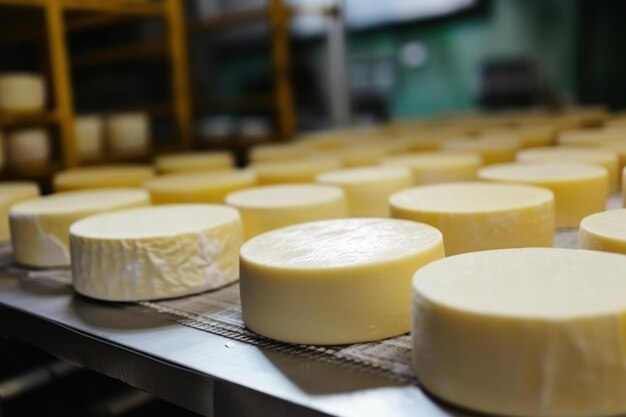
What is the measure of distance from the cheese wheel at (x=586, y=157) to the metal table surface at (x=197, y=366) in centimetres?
152

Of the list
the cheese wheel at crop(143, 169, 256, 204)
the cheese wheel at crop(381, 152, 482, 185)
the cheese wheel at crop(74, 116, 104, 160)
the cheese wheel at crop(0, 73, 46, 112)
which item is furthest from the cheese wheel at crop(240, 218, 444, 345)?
the cheese wheel at crop(74, 116, 104, 160)

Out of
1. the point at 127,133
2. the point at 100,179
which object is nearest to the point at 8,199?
the point at 100,179

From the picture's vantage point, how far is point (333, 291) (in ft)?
3.66

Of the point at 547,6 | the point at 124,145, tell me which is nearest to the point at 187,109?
the point at 124,145

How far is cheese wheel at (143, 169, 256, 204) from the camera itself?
214 centimetres

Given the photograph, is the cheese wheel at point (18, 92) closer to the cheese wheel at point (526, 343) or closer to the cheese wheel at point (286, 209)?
the cheese wheel at point (286, 209)

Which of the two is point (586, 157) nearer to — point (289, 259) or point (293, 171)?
point (293, 171)

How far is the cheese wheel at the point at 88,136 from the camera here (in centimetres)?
317

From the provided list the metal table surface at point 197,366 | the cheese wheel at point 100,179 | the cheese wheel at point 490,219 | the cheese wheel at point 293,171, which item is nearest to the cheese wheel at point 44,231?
the metal table surface at point 197,366

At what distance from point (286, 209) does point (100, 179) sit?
1.10 metres

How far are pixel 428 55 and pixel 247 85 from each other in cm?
185

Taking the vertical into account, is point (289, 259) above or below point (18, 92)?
below

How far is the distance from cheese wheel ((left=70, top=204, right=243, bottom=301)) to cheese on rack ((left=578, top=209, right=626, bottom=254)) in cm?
79

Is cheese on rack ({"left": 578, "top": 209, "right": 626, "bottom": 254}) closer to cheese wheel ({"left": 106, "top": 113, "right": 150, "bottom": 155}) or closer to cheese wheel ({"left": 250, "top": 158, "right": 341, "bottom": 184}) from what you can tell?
cheese wheel ({"left": 250, "top": 158, "right": 341, "bottom": 184})
